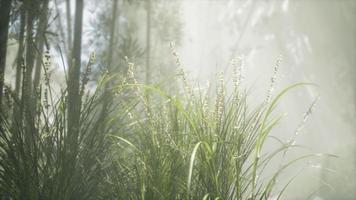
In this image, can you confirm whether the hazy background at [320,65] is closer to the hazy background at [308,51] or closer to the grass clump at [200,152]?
the hazy background at [308,51]

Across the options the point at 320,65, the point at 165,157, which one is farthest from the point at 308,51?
the point at 165,157

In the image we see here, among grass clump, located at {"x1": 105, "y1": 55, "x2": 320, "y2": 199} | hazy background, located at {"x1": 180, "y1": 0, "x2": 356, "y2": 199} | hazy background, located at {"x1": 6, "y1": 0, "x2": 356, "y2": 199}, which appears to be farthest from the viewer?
hazy background, located at {"x1": 180, "y1": 0, "x2": 356, "y2": 199}

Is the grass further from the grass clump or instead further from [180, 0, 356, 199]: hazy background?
[180, 0, 356, 199]: hazy background

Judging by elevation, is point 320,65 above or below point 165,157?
above

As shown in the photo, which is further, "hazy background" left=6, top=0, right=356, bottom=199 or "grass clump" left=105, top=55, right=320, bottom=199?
"hazy background" left=6, top=0, right=356, bottom=199

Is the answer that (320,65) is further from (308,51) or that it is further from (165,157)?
(165,157)

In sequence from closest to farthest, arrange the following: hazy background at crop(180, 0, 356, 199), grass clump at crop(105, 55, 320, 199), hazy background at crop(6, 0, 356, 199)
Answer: grass clump at crop(105, 55, 320, 199) < hazy background at crop(6, 0, 356, 199) < hazy background at crop(180, 0, 356, 199)

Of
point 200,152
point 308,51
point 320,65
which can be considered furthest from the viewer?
point 308,51

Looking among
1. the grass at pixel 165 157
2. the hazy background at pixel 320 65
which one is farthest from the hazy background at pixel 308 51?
the grass at pixel 165 157

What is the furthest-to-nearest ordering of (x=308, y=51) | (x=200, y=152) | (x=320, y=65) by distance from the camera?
(x=308, y=51)
(x=320, y=65)
(x=200, y=152)

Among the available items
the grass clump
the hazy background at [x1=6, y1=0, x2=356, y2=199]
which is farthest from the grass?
the hazy background at [x1=6, y1=0, x2=356, y2=199]

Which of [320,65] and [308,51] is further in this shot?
[308,51]

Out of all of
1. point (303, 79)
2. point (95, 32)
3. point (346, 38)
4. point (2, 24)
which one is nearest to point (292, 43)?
point (303, 79)

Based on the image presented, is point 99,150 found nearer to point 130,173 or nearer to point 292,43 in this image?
point 130,173
